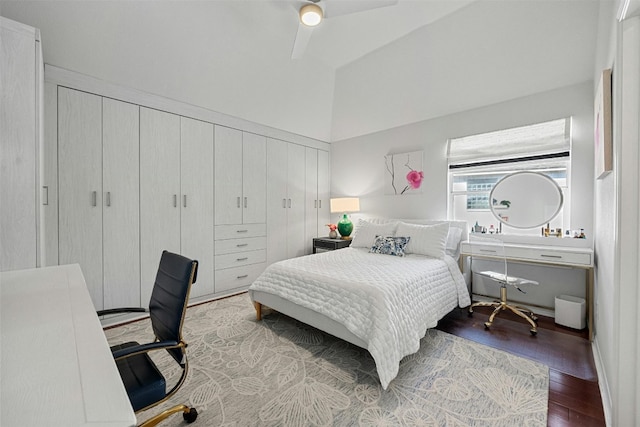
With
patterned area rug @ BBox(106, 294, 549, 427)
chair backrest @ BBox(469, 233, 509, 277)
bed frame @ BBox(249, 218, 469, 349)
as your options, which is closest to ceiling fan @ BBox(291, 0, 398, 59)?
bed frame @ BBox(249, 218, 469, 349)

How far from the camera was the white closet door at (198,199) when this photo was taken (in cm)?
333

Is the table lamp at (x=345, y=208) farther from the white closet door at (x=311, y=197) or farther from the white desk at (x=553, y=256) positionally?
the white desk at (x=553, y=256)

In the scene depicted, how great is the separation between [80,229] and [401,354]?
120 inches

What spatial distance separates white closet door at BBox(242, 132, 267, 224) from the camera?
3924 millimetres

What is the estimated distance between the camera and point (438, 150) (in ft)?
12.6

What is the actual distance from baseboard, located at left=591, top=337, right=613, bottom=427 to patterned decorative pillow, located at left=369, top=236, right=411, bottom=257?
1680 millimetres

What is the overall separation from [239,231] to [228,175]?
30.9 inches

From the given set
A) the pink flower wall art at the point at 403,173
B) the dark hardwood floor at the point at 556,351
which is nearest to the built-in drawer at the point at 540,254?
the dark hardwood floor at the point at 556,351

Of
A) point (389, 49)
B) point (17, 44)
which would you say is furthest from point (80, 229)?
point (389, 49)

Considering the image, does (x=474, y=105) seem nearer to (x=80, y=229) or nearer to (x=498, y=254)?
(x=498, y=254)

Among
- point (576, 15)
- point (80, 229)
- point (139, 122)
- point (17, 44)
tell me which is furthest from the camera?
point (139, 122)

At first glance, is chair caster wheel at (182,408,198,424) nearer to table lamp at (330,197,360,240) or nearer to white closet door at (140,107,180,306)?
white closet door at (140,107,180,306)

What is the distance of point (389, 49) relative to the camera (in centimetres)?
338

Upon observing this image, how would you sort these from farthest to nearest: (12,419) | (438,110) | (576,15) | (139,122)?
(438,110) < (139,122) < (576,15) < (12,419)
